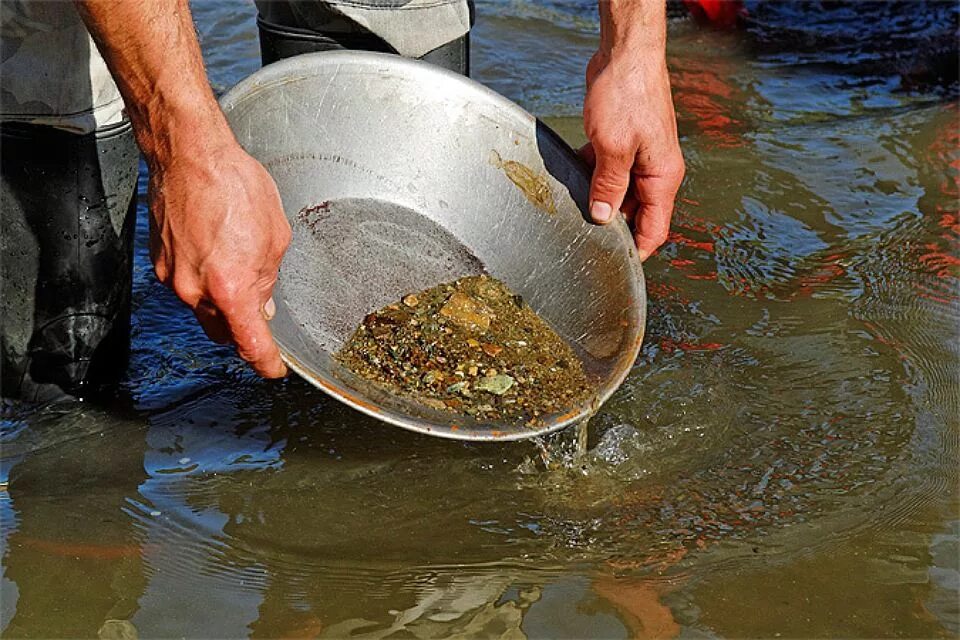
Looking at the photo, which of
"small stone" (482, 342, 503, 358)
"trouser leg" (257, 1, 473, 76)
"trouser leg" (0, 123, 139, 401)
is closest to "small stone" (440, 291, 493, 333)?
"small stone" (482, 342, 503, 358)

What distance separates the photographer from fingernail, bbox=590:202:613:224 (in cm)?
239

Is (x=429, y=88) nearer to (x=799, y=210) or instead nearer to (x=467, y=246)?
(x=467, y=246)

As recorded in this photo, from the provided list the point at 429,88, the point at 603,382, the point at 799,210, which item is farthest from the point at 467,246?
the point at 799,210

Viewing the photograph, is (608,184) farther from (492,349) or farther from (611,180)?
(492,349)

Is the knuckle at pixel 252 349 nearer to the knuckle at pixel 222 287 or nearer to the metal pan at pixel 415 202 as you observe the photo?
the knuckle at pixel 222 287

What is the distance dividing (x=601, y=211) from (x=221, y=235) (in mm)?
824

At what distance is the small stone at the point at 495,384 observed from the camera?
2.32m

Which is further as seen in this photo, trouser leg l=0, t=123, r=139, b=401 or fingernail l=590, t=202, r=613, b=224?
trouser leg l=0, t=123, r=139, b=401

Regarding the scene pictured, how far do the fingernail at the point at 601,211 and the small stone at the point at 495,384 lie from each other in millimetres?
368

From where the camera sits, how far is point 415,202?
2.66 meters

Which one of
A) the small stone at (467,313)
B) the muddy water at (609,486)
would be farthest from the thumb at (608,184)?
the muddy water at (609,486)

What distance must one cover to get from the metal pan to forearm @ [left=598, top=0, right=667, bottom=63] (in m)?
0.24

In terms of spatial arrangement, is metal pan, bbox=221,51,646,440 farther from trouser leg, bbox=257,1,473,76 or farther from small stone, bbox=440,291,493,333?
trouser leg, bbox=257,1,473,76

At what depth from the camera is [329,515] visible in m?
2.39
